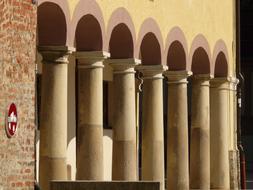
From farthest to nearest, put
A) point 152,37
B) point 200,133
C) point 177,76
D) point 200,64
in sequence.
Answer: point 200,64, point 200,133, point 177,76, point 152,37

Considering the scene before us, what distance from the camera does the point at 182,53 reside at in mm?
30219

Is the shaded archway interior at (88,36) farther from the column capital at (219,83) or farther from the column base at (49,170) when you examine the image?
the column capital at (219,83)

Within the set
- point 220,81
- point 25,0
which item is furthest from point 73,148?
point 25,0

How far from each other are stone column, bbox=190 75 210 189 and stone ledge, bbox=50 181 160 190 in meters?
16.9

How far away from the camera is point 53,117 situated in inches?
837

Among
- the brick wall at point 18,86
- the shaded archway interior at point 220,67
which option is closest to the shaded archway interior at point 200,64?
the shaded archway interior at point 220,67

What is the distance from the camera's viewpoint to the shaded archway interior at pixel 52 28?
2077 centimetres

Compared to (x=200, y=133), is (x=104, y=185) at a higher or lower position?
lower

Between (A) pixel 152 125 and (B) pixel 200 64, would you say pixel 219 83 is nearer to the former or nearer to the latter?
(B) pixel 200 64

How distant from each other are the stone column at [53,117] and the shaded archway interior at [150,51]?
262 inches

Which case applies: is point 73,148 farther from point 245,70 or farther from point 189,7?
point 245,70

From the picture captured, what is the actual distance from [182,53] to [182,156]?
2625mm

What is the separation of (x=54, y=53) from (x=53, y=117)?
3.78ft

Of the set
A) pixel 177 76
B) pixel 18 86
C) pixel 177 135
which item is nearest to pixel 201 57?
pixel 177 76
